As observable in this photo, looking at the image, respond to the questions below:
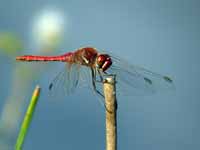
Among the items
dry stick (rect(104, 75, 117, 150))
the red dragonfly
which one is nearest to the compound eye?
the red dragonfly

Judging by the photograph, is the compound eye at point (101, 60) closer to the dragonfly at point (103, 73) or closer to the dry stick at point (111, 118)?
the dragonfly at point (103, 73)

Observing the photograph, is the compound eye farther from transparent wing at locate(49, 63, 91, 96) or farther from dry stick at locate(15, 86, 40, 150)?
dry stick at locate(15, 86, 40, 150)

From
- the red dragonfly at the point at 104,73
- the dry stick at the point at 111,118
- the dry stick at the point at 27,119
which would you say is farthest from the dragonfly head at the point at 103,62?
the dry stick at the point at 27,119

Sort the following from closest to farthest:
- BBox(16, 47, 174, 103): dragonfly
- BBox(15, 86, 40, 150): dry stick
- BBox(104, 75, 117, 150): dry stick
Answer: BBox(15, 86, 40, 150): dry stick → BBox(104, 75, 117, 150): dry stick → BBox(16, 47, 174, 103): dragonfly

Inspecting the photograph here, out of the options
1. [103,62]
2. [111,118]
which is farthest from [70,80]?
[111,118]

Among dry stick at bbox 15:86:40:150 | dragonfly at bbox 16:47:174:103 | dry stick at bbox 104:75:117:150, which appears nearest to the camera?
dry stick at bbox 15:86:40:150

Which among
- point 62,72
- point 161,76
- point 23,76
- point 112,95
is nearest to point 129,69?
point 161,76

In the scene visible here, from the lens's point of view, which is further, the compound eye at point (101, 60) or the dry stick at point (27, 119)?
the compound eye at point (101, 60)

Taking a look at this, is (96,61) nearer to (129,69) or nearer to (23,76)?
(129,69)
